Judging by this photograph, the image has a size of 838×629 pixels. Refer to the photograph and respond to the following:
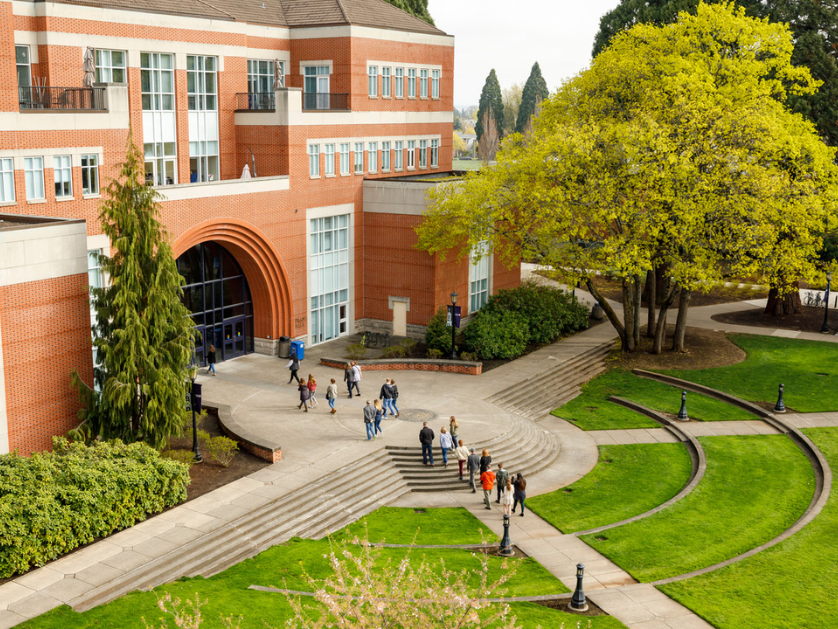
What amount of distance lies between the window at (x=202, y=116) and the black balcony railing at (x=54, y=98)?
5872 millimetres

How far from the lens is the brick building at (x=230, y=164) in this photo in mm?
24531

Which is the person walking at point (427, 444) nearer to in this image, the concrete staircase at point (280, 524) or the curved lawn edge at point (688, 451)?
the concrete staircase at point (280, 524)

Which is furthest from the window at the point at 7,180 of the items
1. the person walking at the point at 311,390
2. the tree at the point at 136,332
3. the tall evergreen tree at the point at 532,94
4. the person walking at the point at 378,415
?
the tall evergreen tree at the point at 532,94

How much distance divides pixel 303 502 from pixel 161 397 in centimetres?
482

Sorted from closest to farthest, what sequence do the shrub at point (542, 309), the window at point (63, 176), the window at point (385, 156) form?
the window at point (63, 176) < the shrub at point (542, 309) < the window at point (385, 156)

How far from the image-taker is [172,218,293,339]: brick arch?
3541 centimetres

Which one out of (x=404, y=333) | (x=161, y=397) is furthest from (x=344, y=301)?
(x=161, y=397)

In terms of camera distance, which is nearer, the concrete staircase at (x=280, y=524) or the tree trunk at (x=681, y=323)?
the concrete staircase at (x=280, y=524)

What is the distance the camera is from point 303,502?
2423 cm

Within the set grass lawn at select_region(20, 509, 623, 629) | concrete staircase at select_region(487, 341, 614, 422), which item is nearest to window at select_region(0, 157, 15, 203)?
grass lawn at select_region(20, 509, 623, 629)

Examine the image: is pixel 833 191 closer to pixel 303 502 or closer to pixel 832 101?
pixel 832 101

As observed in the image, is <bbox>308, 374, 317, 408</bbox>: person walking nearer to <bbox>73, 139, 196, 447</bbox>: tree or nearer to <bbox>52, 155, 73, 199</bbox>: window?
<bbox>73, 139, 196, 447</bbox>: tree

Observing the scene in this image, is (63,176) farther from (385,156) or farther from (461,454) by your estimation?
(385,156)

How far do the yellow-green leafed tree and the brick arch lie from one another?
668 cm
